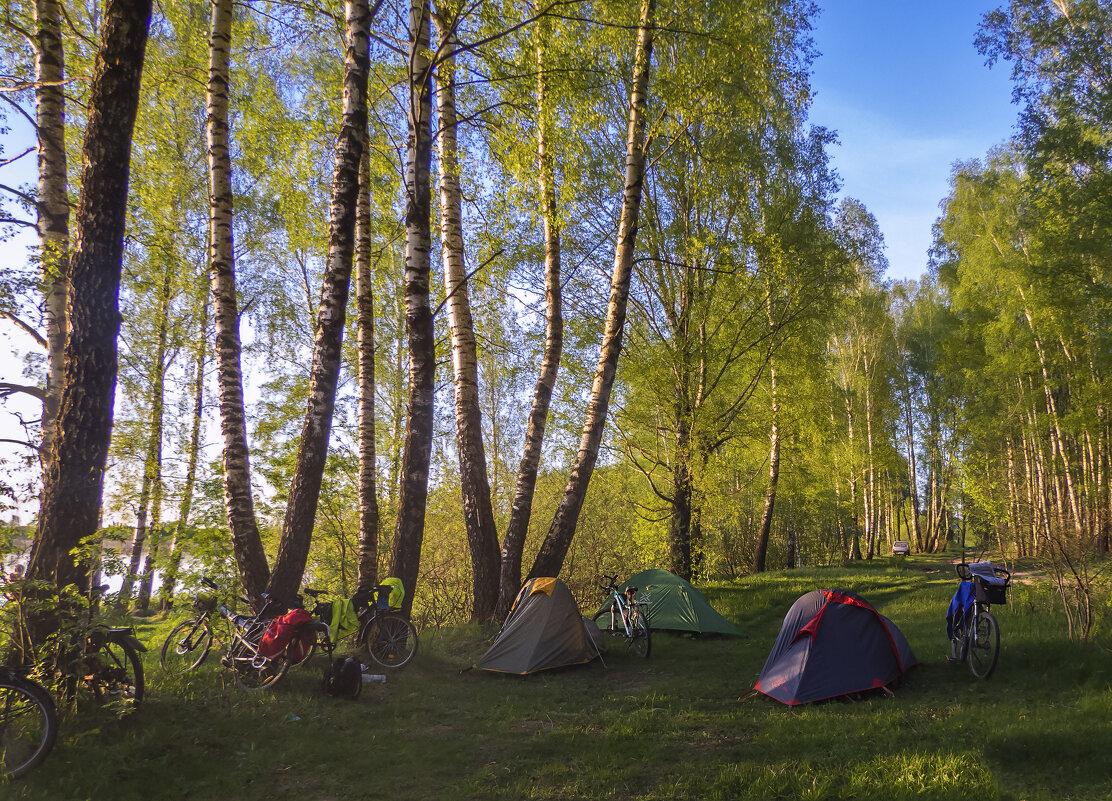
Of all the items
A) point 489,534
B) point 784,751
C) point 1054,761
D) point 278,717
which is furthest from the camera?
point 489,534

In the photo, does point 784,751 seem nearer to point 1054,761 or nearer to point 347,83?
point 1054,761

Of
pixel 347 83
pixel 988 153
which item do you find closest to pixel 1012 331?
pixel 988 153

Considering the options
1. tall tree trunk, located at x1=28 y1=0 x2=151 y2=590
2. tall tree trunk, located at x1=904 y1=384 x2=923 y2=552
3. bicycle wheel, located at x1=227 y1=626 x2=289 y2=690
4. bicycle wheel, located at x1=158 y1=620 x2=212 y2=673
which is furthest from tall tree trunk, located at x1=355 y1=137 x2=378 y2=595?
tall tree trunk, located at x1=904 y1=384 x2=923 y2=552

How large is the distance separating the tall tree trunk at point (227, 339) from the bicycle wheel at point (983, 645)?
8.73 meters

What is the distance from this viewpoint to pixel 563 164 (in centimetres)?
981

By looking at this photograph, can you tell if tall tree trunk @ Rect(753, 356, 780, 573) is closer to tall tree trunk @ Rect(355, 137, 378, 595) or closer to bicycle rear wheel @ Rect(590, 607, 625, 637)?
bicycle rear wheel @ Rect(590, 607, 625, 637)

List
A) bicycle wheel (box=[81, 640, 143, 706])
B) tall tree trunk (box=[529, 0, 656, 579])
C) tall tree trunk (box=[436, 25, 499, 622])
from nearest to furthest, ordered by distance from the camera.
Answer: bicycle wheel (box=[81, 640, 143, 706]) < tall tree trunk (box=[436, 25, 499, 622]) < tall tree trunk (box=[529, 0, 656, 579])

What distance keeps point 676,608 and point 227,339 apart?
8352 mm

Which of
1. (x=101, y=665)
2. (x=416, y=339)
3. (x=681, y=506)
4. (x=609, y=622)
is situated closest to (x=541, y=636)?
(x=609, y=622)

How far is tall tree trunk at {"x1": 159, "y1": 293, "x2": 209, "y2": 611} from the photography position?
19.3 ft

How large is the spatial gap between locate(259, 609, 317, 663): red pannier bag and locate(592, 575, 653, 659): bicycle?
470 centimetres

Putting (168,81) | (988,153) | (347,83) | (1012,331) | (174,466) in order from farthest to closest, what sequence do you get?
(988,153), (1012,331), (174,466), (168,81), (347,83)

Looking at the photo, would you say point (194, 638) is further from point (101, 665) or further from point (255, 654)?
point (101, 665)

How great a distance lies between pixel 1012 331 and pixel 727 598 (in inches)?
605
